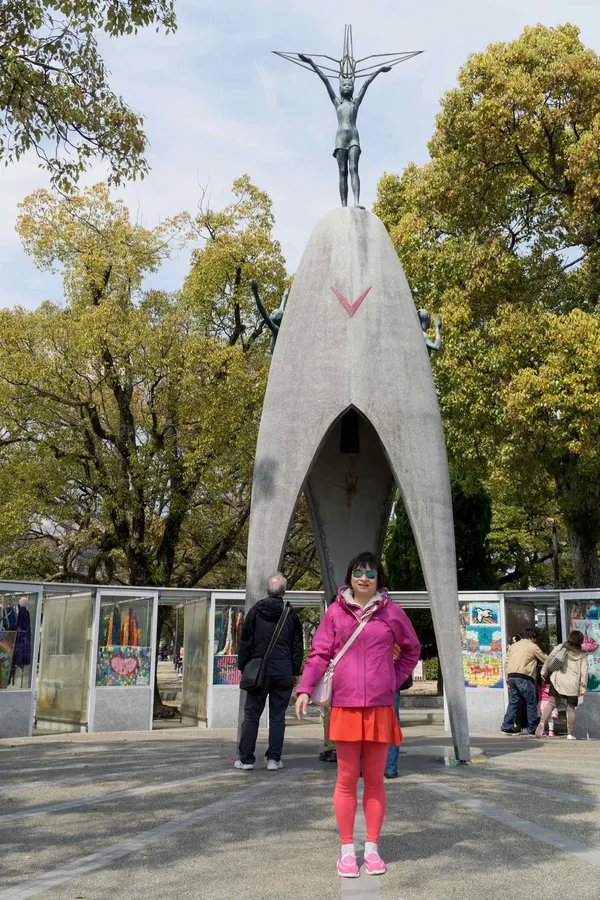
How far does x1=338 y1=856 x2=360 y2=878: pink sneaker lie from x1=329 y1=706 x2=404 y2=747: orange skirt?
54 centimetres

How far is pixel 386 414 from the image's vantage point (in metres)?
8.45

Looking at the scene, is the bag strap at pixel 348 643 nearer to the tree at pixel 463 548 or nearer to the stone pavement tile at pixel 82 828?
the stone pavement tile at pixel 82 828

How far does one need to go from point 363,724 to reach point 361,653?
0.34 m

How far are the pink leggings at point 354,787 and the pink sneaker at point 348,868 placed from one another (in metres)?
0.08

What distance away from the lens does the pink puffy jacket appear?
14.2ft

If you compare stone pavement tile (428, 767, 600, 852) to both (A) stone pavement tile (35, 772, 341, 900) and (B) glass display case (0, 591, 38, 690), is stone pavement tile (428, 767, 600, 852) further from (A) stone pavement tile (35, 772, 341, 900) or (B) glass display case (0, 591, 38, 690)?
(B) glass display case (0, 591, 38, 690)

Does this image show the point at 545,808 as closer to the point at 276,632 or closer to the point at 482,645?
the point at 276,632

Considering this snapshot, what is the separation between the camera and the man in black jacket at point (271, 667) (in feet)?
24.9

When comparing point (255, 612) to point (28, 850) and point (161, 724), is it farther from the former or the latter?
point (161, 724)

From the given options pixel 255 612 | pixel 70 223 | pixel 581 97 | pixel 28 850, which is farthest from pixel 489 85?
pixel 28 850

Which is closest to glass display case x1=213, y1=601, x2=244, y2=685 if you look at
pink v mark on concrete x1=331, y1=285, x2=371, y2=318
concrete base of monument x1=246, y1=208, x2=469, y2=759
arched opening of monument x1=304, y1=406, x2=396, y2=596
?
arched opening of monument x1=304, y1=406, x2=396, y2=596

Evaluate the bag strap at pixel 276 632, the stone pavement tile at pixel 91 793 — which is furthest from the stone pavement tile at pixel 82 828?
the bag strap at pixel 276 632

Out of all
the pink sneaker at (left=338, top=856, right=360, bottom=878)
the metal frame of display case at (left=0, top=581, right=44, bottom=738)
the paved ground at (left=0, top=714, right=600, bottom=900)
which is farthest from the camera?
the metal frame of display case at (left=0, top=581, right=44, bottom=738)

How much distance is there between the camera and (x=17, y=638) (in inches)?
466
